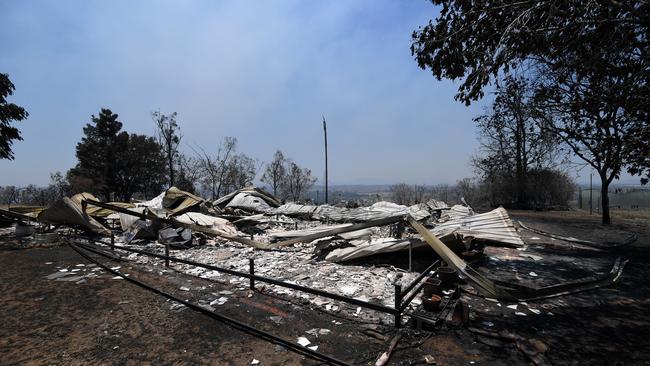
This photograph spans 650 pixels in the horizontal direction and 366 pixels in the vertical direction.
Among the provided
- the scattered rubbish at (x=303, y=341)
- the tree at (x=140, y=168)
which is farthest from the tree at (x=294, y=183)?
the scattered rubbish at (x=303, y=341)

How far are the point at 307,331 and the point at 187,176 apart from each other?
3536 cm

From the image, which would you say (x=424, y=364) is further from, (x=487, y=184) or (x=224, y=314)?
(x=487, y=184)

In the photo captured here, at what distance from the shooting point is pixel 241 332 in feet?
12.7

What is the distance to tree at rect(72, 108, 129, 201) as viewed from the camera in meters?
31.9

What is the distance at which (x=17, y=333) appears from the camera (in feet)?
12.5

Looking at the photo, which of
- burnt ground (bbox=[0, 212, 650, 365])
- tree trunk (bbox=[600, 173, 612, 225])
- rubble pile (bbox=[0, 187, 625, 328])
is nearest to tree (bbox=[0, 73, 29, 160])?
rubble pile (bbox=[0, 187, 625, 328])

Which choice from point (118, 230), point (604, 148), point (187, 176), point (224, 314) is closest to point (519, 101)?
point (604, 148)

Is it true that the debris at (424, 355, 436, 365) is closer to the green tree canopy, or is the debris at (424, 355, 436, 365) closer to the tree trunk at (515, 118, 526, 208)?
the tree trunk at (515, 118, 526, 208)

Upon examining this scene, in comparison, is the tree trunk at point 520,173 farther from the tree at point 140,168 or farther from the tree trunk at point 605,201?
the tree at point 140,168

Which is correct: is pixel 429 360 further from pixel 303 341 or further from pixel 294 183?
pixel 294 183

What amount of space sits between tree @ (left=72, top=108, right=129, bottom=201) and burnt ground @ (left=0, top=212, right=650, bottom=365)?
30729 millimetres

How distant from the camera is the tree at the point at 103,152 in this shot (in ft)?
105

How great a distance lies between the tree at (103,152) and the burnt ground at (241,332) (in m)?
30.7

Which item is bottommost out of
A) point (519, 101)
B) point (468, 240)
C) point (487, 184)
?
point (468, 240)
